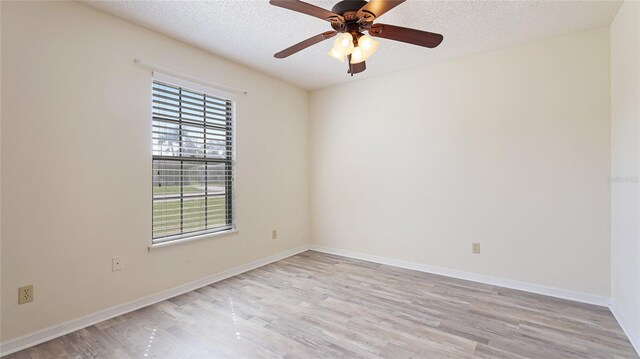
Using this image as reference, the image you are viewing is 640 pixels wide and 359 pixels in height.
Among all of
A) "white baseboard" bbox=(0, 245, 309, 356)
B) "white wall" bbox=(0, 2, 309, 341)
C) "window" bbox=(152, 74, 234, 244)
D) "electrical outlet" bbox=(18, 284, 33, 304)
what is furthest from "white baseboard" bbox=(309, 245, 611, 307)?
"electrical outlet" bbox=(18, 284, 33, 304)

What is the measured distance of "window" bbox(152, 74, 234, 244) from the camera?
2756 millimetres

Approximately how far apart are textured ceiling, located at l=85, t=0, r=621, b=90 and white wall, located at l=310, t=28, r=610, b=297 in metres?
0.22

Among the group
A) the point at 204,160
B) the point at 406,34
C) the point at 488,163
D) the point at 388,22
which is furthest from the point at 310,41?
the point at 488,163

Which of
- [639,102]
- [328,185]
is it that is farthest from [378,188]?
[639,102]

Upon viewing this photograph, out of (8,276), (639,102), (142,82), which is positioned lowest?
(8,276)

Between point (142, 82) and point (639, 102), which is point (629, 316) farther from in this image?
point (142, 82)

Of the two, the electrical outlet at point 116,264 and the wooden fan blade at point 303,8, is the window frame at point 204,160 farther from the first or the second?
the wooden fan blade at point 303,8

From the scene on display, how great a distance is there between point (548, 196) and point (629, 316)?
1.11 metres

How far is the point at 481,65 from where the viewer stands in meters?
3.15

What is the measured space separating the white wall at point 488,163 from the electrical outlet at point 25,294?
322 cm

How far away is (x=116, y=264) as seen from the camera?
2436mm

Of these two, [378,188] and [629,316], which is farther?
[378,188]

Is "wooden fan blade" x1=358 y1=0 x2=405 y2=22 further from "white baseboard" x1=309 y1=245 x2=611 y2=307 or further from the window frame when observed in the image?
"white baseboard" x1=309 y1=245 x2=611 y2=307

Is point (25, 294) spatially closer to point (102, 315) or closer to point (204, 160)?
point (102, 315)
